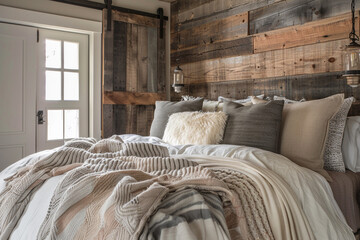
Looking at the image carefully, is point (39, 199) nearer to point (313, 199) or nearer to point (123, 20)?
point (313, 199)

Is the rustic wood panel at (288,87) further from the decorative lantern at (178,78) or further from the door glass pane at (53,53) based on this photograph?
the door glass pane at (53,53)

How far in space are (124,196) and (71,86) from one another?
10.2 feet

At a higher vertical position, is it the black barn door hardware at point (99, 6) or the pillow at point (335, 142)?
the black barn door hardware at point (99, 6)

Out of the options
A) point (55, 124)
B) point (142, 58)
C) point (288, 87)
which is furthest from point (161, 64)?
point (288, 87)

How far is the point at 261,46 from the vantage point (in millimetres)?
3293

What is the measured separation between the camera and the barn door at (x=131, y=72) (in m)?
4.06

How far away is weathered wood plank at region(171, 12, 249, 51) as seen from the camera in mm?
3531

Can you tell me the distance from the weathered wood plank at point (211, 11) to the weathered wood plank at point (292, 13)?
89 mm

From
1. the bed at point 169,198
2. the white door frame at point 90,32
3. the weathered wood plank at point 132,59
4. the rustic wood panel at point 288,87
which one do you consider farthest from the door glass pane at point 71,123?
the bed at point 169,198

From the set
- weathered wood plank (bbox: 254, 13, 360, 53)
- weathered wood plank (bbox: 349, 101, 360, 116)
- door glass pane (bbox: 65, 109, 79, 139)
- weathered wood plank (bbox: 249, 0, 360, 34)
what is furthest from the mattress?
door glass pane (bbox: 65, 109, 79, 139)

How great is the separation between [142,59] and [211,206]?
3.31m

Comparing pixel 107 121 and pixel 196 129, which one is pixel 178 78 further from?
pixel 196 129

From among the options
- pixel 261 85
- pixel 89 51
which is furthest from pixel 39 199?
pixel 89 51

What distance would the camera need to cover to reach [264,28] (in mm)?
3260
